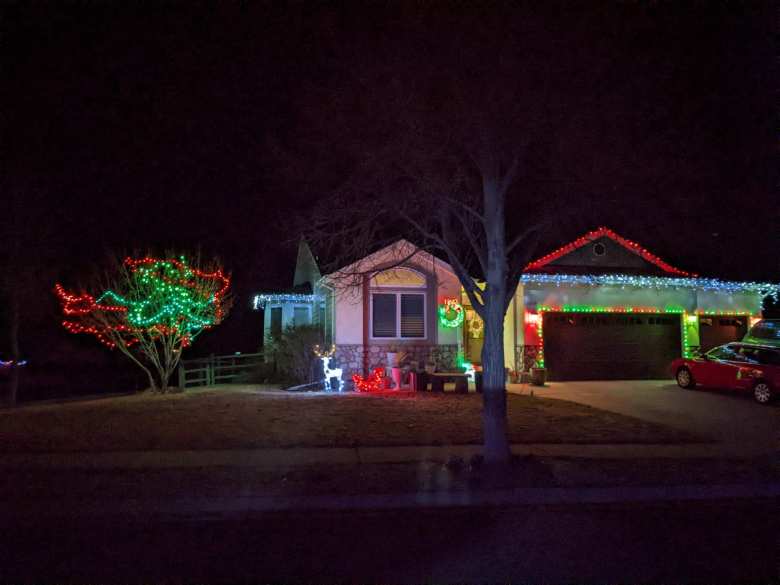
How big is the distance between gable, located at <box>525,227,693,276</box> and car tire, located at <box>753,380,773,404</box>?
20.0ft

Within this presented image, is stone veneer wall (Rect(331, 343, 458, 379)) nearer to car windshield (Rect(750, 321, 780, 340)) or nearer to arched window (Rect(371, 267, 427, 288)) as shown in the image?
arched window (Rect(371, 267, 427, 288))

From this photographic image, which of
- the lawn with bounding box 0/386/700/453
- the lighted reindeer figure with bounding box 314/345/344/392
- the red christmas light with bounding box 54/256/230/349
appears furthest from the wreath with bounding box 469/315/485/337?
the red christmas light with bounding box 54/256/230/349

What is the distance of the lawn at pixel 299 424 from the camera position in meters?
10.7

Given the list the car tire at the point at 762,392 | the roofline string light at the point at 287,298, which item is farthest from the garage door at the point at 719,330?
the roofline string light at the point at 287,298

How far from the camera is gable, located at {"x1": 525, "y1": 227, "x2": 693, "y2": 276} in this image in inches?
826

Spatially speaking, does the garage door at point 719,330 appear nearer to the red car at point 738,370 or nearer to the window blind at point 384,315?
the red car at point 738,370

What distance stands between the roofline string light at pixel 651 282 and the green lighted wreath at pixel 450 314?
2196 mm

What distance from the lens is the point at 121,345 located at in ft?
61.5

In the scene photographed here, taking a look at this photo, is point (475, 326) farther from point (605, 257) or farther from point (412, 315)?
point (605, 257)

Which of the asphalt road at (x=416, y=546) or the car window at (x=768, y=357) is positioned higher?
the car window at (x=768, y=357)

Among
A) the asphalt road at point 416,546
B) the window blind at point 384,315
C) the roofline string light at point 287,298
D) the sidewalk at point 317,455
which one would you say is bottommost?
the asphalt road at point 416,546

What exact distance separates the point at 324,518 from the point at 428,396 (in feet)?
30.1

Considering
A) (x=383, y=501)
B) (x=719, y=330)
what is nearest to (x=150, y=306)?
(x=383, y=501)

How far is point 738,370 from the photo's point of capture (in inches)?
646
